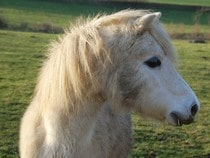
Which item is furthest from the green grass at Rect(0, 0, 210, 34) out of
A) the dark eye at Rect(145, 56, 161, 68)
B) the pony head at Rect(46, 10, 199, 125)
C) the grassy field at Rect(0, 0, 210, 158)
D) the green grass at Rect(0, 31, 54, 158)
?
the dark eye at Rect(145, 56, 161, 68)

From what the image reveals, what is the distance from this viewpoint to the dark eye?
3316 mm

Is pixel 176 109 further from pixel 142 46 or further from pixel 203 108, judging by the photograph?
pixel 203 108

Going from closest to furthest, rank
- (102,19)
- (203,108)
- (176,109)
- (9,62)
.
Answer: (176,109), (102,19), (203,108), (9,62)

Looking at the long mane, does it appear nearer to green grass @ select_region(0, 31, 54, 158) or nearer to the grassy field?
the grassy field

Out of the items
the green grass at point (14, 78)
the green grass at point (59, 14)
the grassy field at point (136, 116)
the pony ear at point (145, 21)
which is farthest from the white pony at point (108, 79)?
the green grass at point (59, 14)

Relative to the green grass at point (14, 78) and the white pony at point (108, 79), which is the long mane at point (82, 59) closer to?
the white pony at point (108, 79)

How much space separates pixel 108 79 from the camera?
3408 millimetres

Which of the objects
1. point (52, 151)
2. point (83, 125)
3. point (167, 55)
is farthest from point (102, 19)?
point (52, 151)

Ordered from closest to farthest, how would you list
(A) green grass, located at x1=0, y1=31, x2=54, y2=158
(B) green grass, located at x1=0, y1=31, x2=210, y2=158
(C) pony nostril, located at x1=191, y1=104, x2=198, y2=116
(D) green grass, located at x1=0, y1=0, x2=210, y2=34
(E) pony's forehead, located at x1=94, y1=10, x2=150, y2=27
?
(C) pony nostril, located at x1=191, y1=104, x2=198, y2=116, (E) pony's forehead, located at x1=94, y1=10, x2=150, y2=27, (B) green grass, located at x1=0, y1=31, x2=210, y2=158, (A) green grass, located at x1=0, y1=31, x2=54, y2=158, (D) green grass, located at x1=0, y1=0, x2=210, y2=34

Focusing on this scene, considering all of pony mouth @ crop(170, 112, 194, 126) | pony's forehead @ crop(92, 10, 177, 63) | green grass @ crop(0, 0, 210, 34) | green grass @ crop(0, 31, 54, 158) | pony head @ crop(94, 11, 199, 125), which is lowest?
green grass @ crop(0, 0, 210, 34)

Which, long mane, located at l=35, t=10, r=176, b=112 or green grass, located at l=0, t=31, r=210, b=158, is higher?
long mane, located at l=35, t=10, r=176, b=112

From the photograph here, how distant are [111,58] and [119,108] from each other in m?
0.41

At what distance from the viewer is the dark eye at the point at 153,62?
332cm

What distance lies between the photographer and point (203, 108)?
32.8ft
